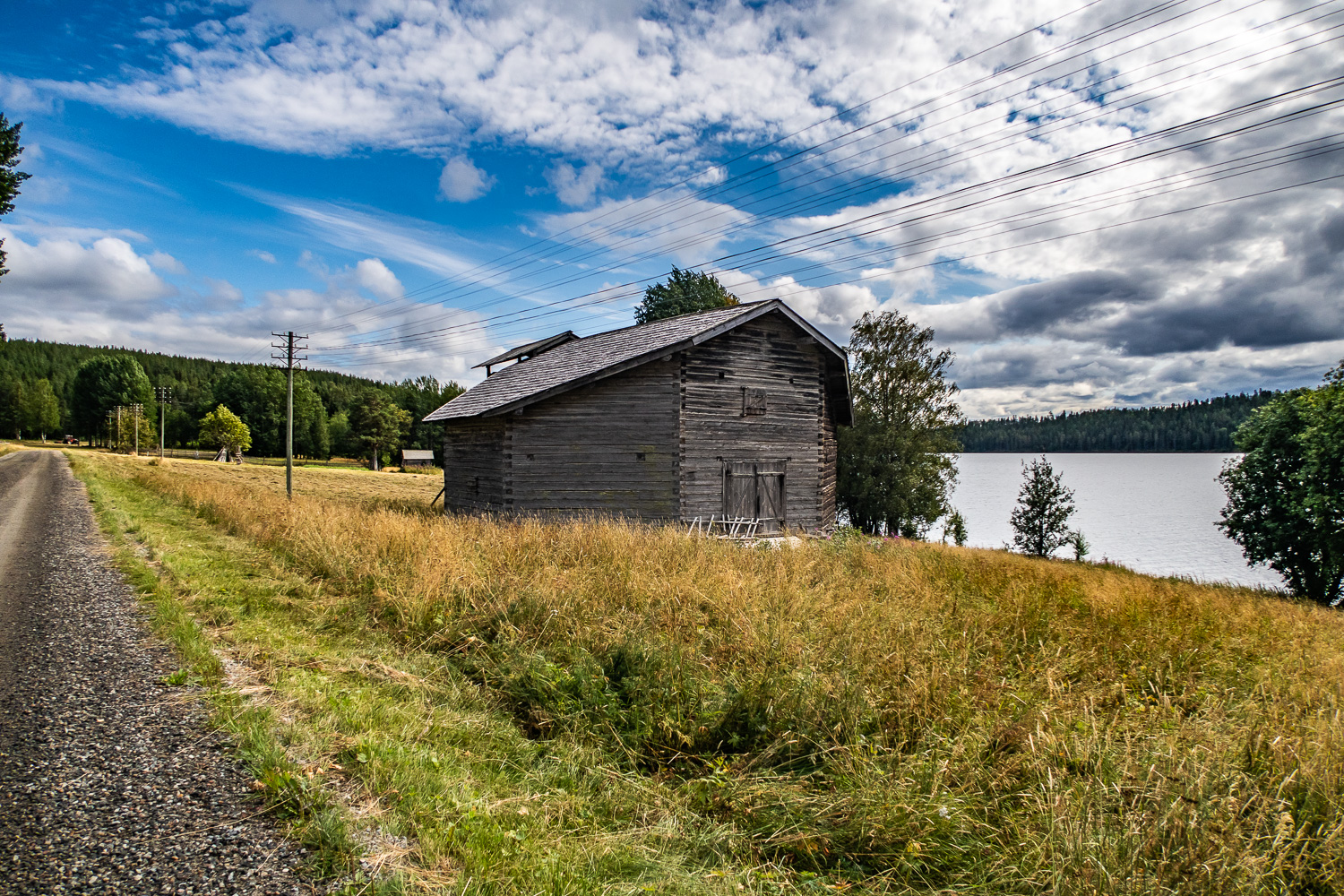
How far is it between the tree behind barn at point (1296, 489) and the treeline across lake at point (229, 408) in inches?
3124

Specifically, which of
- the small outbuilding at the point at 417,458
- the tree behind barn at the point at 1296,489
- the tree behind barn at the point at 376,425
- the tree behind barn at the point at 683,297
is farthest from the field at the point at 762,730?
the small outbuilding at the point at 417,458

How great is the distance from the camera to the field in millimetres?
3055

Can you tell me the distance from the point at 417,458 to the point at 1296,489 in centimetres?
8732

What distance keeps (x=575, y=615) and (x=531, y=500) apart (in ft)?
37.4

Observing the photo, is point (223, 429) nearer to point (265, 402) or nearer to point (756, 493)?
point (265, 402)

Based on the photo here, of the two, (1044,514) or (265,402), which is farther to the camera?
(265,402)

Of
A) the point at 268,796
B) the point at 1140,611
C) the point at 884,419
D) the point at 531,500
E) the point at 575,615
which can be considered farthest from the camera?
the point at 884,419

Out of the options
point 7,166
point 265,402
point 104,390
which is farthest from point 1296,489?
point 104,390

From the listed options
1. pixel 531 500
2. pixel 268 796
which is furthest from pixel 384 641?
pixel 531 500

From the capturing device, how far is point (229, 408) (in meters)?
88.6

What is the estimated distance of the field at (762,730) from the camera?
3.05 metres

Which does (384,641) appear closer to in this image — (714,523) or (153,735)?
(153,735)

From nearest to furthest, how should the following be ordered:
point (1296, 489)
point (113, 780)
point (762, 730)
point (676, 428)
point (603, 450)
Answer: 1. point (113, 780)
2. point (762, 730)
3. point (676, 428)
4. point (603, 450)
5. point (1296, 489)

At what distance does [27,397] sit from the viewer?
91.4m
